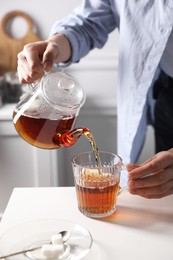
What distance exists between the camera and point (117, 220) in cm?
68

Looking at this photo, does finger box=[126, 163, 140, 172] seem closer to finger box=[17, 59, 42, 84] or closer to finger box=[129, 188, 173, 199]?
finger box=[129, 188, 173, 199]

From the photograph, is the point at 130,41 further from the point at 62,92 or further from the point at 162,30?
the point at 62,92

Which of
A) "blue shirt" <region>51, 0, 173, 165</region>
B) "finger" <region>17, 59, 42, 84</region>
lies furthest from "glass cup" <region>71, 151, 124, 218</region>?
"blue shirt" <region>51, 0, 173, 165</region>

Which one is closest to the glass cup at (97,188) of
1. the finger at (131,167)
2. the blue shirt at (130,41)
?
the finger at (131,167)

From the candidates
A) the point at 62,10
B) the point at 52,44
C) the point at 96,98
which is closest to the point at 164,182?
the point at 52,44

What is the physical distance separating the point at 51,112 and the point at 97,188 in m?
0.15

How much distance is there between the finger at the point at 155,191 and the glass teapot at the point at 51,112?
15cm

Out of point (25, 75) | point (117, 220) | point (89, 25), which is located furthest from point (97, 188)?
point (89, 25)

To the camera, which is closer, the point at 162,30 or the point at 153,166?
the point at 153,166

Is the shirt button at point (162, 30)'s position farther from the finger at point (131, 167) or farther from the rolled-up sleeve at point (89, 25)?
the finger at point (131, 167)

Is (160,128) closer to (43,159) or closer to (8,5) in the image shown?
(43,159)

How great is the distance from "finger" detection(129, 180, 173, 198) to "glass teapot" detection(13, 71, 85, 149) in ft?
0.48

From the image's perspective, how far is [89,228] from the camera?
2.17 ft

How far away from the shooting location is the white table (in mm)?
600
